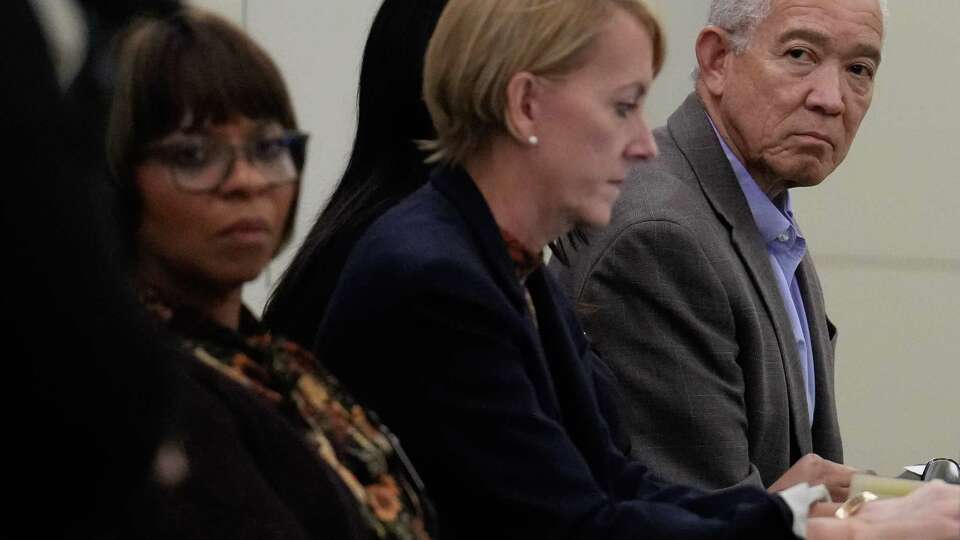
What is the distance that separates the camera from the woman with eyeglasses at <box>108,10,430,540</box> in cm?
147

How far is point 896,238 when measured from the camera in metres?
5.56

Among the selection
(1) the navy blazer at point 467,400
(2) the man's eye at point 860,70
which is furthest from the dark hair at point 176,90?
(2) the man's eye at point 860,70

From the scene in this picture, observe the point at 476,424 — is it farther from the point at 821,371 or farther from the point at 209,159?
the point at 821,371

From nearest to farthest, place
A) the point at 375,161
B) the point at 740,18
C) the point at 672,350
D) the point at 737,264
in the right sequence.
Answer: the point at 375,161 → the point at 672,350 → the point at 737,264 → the point at 740,18

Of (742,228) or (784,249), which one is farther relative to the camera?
(784,249)

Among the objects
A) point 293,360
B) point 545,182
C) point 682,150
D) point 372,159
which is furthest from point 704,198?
point 293,360

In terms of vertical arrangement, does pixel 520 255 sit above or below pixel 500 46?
below

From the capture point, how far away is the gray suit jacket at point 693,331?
105 inches

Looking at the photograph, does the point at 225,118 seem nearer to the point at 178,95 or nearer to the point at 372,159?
the point at 178,95

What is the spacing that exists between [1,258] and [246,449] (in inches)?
21.3

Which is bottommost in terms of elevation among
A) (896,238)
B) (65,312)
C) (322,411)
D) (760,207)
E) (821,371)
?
(896,238)

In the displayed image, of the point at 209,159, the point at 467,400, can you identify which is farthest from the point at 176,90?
the point at 467,400

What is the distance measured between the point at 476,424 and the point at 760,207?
1299 millimetres

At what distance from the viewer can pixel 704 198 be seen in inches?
115
